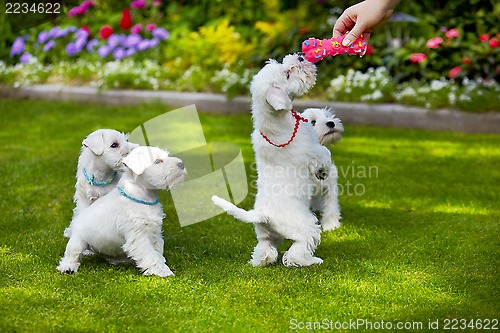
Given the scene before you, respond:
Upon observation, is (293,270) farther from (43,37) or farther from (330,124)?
(43,37)

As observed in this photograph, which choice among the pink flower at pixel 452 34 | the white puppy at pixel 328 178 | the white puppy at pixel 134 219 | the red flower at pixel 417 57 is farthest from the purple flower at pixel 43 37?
the white puppy at pixel 134 219

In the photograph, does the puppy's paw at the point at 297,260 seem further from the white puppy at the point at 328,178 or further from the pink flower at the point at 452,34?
the pink flower at the point at 452,34

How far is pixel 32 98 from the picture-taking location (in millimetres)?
12258

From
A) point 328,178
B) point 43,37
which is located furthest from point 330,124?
point 43,37

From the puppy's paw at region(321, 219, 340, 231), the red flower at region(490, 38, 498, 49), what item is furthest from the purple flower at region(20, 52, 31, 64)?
the puppy's paw at region(321, 219, 340, 231)

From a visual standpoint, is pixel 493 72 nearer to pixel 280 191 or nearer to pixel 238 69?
pixel 238 69

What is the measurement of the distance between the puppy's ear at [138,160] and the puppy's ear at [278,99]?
2.76 ft

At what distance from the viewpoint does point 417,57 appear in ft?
34.5

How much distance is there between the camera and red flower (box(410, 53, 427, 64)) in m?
10.5

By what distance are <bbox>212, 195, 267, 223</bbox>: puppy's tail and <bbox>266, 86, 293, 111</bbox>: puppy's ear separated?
0.67m

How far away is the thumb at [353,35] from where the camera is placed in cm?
518

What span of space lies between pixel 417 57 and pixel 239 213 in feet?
20.5

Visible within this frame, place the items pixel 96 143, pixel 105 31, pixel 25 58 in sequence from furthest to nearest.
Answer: pixel 25 58 < pixel 105 31 < pixel 96 143

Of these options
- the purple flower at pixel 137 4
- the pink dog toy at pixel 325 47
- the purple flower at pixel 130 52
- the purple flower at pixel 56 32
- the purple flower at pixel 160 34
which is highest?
the pink dog toy at pixel 325 47
